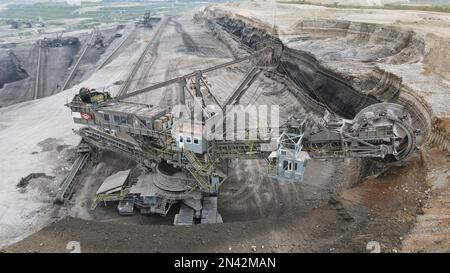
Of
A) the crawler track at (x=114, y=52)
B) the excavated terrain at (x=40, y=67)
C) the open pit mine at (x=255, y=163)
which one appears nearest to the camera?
the open pit mine at (x=255, y=163)

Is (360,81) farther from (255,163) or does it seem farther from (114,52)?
(114,52)

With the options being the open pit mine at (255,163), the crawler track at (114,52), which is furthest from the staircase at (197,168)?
the crawler track at (114,52)

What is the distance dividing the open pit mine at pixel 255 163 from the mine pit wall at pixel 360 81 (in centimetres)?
14

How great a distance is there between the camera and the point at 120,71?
5231cm

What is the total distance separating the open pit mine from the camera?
16.2 m

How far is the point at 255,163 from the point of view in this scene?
86.6 ft

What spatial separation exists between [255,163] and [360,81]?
36.1 ft

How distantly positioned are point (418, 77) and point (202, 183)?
662 inches

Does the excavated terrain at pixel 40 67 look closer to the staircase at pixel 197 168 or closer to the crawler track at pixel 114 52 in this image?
the crawler track at pixel 114 52

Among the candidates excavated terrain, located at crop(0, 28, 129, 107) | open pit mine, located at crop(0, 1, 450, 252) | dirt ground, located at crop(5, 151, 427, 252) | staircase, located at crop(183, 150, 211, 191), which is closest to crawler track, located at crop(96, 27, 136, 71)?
excavated terrain, located at crop(0, 28, 129, 107)

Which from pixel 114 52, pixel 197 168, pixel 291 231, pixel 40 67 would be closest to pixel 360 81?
pixel 197 168

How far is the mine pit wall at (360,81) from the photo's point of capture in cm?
2258
